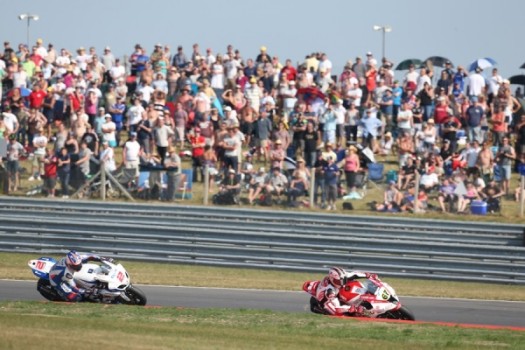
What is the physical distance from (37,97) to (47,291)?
1355 centimetres

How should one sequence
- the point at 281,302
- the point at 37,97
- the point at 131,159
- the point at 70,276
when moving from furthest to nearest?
the point at 37,97 → the point at 131,159 → the point at 281,302 → the point at 70,276

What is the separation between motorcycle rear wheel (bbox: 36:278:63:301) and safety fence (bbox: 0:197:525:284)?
18.5 feet

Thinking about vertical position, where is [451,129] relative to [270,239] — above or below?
above

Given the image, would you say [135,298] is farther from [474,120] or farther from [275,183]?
[474,120]

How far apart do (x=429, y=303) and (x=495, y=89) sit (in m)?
12.1

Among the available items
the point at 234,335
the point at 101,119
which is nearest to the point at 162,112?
the point at 101,119

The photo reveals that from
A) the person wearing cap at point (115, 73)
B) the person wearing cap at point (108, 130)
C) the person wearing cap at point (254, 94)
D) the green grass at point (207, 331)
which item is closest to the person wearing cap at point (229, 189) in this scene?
the person wearing cap at point (108, 130)

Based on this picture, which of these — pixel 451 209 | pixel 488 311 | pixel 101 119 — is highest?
pixel 101 119

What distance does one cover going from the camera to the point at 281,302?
20422mm

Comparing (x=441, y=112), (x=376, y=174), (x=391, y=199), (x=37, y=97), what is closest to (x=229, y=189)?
(x=376, y=174)

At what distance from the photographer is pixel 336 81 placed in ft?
116

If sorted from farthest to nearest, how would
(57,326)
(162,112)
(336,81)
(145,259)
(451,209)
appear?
(336,81), (162,112), (451,209), (145,259), (57,326)

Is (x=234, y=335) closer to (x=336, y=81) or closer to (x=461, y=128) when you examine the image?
(x=461, y=128)

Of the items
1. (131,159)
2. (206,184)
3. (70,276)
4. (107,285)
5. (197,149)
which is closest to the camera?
(107,285)
